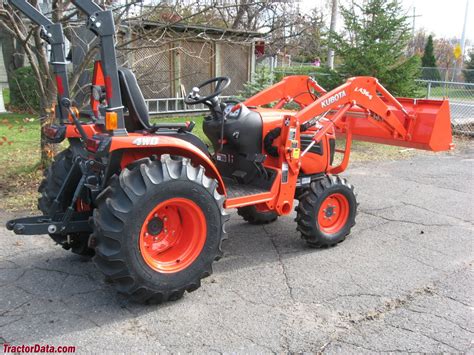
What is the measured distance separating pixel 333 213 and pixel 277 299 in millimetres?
1487

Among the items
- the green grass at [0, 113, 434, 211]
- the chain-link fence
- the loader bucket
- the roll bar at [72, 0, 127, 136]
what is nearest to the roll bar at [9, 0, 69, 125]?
the roll bar at [72, 0, 127, 136]

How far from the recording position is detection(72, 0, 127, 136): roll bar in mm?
2998

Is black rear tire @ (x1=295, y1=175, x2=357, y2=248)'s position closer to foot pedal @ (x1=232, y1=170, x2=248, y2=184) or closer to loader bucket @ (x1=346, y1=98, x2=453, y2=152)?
foot pedal @ (x1=232, y1=170, x2=248, y2=184)

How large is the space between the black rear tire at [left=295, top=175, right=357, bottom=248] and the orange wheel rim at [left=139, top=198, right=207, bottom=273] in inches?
52.7

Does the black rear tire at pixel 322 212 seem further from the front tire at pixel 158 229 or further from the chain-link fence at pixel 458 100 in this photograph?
the chain-link fence at pixel 458 100

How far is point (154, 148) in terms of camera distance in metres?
3.53

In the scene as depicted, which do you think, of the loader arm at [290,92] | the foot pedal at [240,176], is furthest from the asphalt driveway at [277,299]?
the loader arm at [290,92]

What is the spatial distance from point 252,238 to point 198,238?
4.95ft

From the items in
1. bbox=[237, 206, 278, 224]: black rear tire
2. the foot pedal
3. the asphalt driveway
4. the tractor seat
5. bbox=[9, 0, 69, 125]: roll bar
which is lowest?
the asphalt driveway

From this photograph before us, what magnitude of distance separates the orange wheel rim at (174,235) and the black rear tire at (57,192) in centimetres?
89

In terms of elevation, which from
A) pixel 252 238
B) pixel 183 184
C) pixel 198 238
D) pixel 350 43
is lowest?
pixel 252 238

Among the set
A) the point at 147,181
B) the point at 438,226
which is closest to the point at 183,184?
the point at 147,181

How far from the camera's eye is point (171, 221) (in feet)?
12.0

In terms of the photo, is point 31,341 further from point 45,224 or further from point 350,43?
point 350,43
